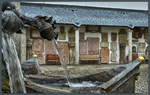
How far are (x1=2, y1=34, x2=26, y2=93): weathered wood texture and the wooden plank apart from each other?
57.6 feet

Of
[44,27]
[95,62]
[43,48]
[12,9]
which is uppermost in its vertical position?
[12,9]

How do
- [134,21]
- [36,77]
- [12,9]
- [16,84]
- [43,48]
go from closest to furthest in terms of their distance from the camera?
[16,84] < [12,9] < [36,77] < [43,48] < [134,21]

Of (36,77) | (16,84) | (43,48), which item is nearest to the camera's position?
(16,84)

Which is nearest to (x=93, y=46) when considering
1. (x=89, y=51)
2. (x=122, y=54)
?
(x=89, y=51)

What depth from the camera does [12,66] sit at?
293 centimetres

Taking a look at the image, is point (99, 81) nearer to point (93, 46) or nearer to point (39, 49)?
point (39, 49)

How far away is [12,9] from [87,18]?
18128 mm

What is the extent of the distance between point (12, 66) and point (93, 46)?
1789 cm

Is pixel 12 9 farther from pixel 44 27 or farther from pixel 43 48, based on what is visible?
pixel 43 48

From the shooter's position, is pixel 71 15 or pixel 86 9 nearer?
pixel 71 15

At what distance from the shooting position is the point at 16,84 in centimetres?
288

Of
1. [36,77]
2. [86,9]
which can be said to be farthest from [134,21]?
[36,77]

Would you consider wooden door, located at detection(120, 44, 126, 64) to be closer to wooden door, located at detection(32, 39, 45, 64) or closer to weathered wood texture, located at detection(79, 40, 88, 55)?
weathered wood texture, located at detection(79, 40, 88, 55)

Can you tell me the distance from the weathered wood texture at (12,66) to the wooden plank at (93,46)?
17545 mm
